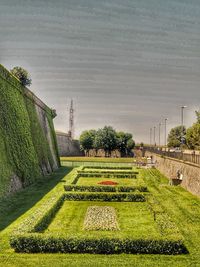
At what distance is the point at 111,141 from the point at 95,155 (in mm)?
8736

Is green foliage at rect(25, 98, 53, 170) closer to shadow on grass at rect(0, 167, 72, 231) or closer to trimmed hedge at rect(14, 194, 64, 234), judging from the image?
shadow on grass at rect(0, 167, 72, 231)

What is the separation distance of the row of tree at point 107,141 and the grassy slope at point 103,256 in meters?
73.2

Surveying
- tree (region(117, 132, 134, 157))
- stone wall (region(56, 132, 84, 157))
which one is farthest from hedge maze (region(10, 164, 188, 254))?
tree (region(117, 132, 134, 157))

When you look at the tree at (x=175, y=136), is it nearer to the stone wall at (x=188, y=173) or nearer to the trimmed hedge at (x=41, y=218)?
the stone wall at (x=188, y=173)

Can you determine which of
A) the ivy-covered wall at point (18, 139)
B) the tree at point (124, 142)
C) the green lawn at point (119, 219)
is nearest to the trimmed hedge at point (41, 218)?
the green lawn at point (119, 219)

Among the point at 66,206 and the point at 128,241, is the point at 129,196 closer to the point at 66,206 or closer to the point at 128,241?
the point at 66,206

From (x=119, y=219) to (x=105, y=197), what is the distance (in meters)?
5.60

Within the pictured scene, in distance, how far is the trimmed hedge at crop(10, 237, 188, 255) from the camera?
1220cm

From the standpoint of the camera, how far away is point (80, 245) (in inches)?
480

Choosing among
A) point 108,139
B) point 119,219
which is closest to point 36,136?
point 119,219

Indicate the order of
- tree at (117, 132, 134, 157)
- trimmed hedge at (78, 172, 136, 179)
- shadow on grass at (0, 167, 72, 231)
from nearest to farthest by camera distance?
shadow on grass at (0, 167, 72, 231) < trimmed hedge at (78, 172, 136, 179) < tree at (117, 132, 134, 157)

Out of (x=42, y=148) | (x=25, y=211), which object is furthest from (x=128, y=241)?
(x=42, y=148)

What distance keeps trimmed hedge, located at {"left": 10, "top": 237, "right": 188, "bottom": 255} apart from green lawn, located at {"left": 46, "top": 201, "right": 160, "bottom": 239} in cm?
23

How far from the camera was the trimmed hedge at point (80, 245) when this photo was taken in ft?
40.0
